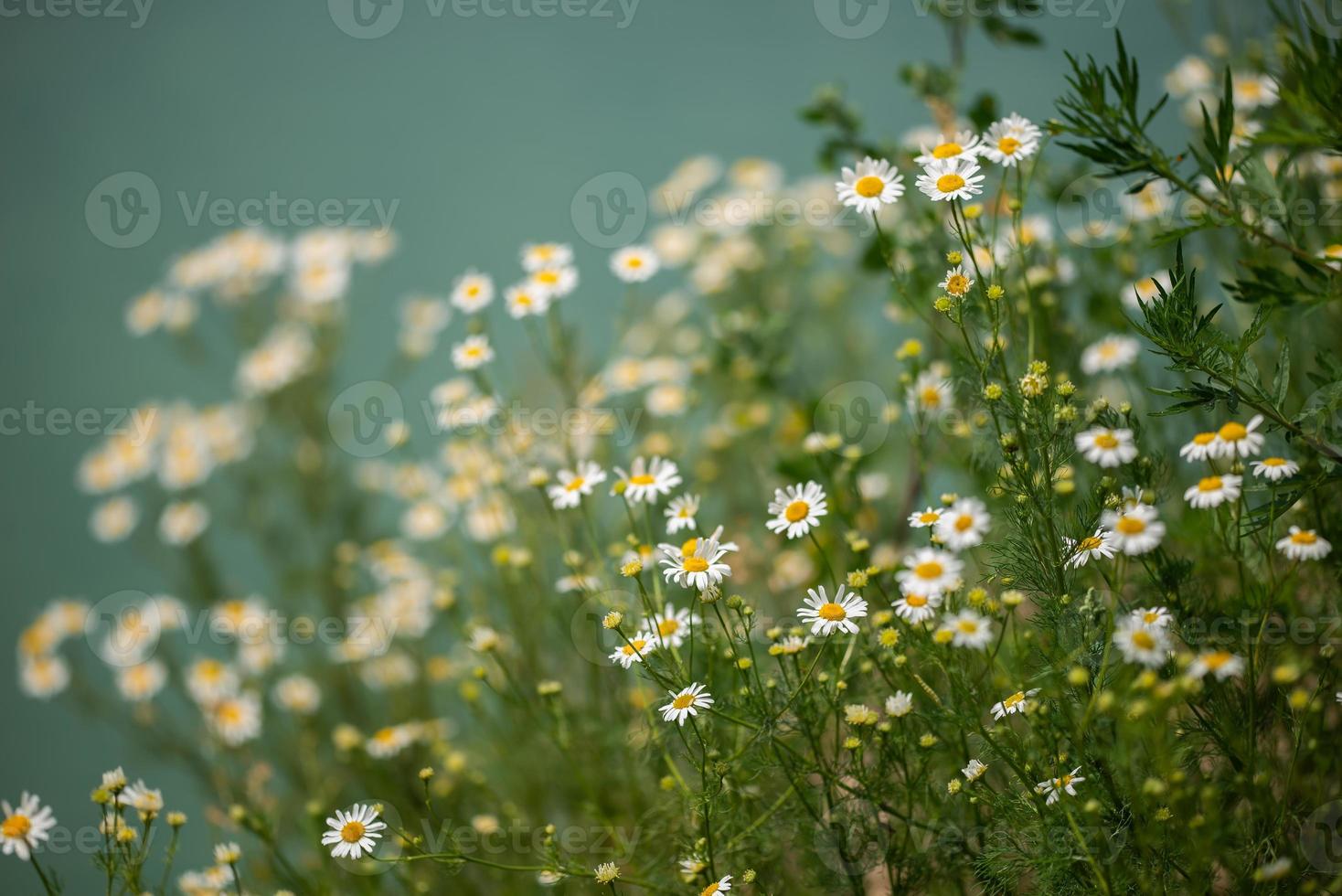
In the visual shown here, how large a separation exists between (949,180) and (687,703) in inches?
16.8

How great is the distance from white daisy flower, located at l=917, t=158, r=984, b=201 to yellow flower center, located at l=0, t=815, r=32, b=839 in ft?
3.01

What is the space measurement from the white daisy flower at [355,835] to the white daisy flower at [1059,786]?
47 centimetres

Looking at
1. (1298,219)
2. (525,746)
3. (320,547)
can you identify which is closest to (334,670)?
(320,547)

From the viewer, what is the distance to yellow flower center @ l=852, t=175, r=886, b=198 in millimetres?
791

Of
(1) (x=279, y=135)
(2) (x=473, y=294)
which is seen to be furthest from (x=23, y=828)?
(1) (x=279, y=135)

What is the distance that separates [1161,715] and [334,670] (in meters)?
1.28

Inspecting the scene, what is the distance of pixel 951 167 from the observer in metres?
0.71

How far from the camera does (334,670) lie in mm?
1523

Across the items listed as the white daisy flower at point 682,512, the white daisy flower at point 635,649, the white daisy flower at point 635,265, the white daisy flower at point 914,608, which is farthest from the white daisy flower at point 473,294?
the white daisy flower at point 914,608

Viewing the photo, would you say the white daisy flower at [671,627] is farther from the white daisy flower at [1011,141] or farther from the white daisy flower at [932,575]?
the white daisy flower at [1011,141]

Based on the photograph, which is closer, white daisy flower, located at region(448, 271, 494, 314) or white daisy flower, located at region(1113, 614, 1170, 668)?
white daisy flower, located at region(1113, 614, 1170, 668)

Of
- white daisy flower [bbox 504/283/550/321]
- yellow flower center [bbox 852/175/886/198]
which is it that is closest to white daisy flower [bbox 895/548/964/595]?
yellow flower center [bbox 852/175/886/198]

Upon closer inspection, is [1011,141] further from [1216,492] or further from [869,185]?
[1216,492]

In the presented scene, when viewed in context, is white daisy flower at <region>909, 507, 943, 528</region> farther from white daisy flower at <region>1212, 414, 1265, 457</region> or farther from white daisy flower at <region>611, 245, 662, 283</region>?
white daisy flower at <region>611, 245, 662, 283</region>
